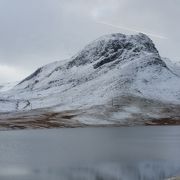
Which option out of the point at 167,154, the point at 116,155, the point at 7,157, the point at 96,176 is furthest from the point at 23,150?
the point at 96,176

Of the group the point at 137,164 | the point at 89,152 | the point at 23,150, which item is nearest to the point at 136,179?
the point at 137,164

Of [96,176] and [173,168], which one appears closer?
[96,176]

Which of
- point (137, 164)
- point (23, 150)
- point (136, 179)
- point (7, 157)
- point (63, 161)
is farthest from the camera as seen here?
point (23, 150)

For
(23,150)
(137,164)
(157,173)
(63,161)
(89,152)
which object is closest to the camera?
(157,173)

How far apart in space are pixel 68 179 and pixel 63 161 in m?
20.3

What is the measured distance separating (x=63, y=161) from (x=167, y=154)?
72.9 feet

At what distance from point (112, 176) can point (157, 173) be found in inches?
259

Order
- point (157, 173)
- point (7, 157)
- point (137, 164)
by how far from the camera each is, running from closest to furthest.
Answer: point (157, 173), point (137, 164), point (7, 157)

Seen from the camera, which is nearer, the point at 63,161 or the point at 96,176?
the point at 96,176

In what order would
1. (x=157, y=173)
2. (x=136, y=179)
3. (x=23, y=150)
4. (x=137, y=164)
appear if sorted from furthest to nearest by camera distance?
1. (x=23, y=150)
2. (x=137, y=164)
3. (x=157, y=173)
4. (x=136, y=179)

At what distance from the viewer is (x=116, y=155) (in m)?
91.8

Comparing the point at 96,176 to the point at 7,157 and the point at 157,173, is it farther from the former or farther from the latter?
the point at 7,157

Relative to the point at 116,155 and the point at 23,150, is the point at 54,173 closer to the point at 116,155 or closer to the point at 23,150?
the point at 116,155

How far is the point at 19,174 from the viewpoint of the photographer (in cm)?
6675
